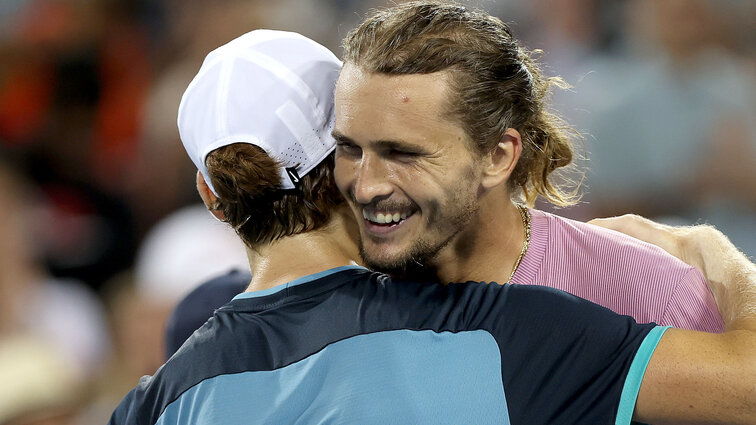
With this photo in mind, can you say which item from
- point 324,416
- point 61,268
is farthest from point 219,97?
point 61,268

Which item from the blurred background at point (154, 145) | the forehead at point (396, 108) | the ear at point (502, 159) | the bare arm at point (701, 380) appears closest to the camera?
the bare arm at point (701, 380)

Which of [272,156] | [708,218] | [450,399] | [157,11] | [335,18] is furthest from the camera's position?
[157,11]

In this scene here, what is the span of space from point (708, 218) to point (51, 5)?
427 centimetres

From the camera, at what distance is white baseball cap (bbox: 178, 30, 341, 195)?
1.92 metres


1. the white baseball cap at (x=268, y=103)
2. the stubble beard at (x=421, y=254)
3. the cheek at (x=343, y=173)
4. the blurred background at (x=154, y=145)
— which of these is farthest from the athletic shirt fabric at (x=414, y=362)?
the blurred background at (x=154, y=145)

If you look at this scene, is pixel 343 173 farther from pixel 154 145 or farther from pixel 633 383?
pixel 154 145

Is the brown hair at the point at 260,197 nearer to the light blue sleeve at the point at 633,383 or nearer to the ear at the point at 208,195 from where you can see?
the ear at the point at 208,195

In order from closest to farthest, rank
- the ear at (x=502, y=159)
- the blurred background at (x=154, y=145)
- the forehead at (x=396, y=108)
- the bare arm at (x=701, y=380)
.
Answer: the bare arm at (x=701, y=380), the forehead at (x=396, y=108), the ear at (x=502, y=159), the blurred background at (x=154, y=145)

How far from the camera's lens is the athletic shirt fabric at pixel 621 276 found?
1.99 m

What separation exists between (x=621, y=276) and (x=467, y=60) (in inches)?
23.1

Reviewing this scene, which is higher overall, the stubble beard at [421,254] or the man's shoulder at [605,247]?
the stubble beard at [421,254]

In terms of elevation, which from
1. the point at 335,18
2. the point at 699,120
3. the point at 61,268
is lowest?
the point at 61,268

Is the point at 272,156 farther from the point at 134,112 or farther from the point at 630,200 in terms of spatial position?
the point at 134,112

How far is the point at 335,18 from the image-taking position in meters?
5.68
